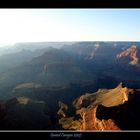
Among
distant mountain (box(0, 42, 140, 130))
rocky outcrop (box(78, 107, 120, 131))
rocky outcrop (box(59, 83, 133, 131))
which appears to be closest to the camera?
rocky outcrop (box(78, 107, 120, 131))

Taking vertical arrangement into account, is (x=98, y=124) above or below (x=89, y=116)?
below

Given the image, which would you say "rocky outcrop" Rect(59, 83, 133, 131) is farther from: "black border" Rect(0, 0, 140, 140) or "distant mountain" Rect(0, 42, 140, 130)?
"black border" Rect(0, 0, 140, 140)

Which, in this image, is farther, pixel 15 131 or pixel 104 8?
pixel 104 8

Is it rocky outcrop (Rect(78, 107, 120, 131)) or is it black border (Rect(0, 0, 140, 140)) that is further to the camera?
rocky outcrop (Rect(78, 107, 120, 131))

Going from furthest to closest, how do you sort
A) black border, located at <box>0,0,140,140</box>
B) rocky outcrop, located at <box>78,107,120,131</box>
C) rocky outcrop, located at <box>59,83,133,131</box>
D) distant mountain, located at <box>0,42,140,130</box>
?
1. distant mountain, located at <box>0,42,140,130</box>
2. rocky outcrop, located at <box>59,83,133,131</box>
3. rocky outcrop, located at <box>78,107,120,131</box>
4. black border, located at <box>0,0,140,140</box>
